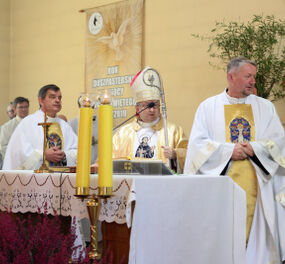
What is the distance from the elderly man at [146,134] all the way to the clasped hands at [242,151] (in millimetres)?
645

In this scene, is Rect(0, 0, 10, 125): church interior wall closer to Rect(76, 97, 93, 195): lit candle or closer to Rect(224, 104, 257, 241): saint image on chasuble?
Rect(224, 104, 257, 241): saint image on chasuble

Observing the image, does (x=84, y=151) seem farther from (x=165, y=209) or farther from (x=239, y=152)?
(x=239, y=152)

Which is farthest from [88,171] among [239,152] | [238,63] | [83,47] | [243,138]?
[83,47]

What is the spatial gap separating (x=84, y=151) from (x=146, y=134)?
3559 mm

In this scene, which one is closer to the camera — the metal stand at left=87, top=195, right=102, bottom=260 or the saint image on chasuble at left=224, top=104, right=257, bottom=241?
the metal stand at left=87, top=195, right=102, bottom=260

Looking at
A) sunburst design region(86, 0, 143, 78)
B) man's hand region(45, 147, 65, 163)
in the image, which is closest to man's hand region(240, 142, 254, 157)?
man's hand region(45, 147, 65, 163)

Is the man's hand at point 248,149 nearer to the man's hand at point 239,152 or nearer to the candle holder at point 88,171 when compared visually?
the man's hand at point 239,152

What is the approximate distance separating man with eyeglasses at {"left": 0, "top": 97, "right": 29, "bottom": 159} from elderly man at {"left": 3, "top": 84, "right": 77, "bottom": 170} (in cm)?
246

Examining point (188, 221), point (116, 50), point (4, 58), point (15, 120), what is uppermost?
point (4, 58)

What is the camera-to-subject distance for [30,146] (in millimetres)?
4941

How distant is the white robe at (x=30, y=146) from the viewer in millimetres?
4629

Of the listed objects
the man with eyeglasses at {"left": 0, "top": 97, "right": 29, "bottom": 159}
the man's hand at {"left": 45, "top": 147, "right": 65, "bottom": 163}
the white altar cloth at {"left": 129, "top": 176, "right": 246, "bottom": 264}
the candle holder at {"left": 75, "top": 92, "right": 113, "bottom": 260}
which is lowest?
the white altar cloth at {"left": 129, "top": 176, "right": 246, "bottom": 264}

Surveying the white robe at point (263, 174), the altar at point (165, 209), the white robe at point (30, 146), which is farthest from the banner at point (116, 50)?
the altar at point (165, 209)

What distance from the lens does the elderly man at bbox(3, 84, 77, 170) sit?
180 inches
